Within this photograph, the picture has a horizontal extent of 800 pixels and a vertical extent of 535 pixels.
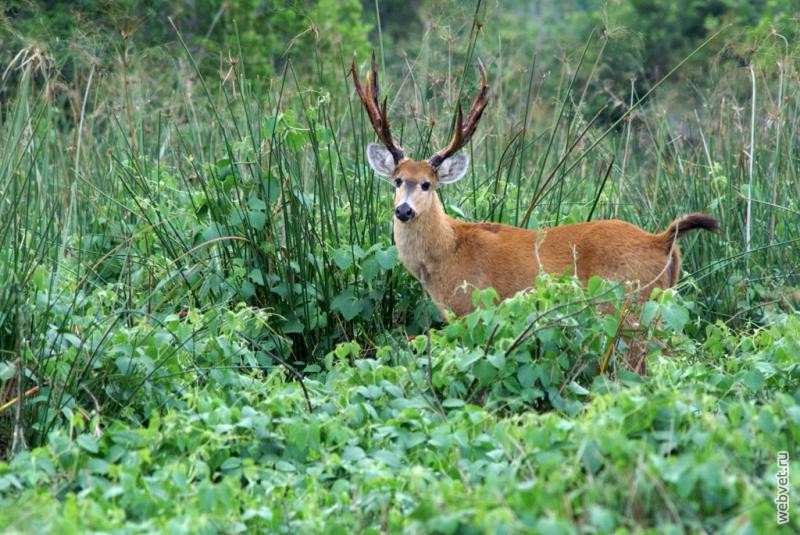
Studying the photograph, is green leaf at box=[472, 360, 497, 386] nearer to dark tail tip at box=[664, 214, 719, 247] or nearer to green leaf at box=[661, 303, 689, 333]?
green leaf at box=[661, 303, 689, 333]

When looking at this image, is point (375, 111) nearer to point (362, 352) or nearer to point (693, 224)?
point (362, 352)

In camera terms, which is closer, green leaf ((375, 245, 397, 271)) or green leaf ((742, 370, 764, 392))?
green leaf ((742, 370, 764, 392))

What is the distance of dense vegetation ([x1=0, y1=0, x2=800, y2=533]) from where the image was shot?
348 centimetres

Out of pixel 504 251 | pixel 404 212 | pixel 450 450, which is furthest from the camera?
pixel 504 251

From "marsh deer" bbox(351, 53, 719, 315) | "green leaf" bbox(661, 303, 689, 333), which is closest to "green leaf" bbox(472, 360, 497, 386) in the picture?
"green leaf" bbox(661, 303, 689, 333)

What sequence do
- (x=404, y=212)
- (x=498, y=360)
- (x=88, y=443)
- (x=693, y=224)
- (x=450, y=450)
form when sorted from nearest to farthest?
(x=88, y=443) < (x=450, y=450) < (x=498, y=360) < (x=693, y=224) < (x=404, y=212)

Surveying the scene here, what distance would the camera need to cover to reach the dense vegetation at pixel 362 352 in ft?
11.4

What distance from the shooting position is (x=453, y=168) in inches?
254

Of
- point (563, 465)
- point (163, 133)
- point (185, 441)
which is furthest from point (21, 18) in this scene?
point (563, 465)

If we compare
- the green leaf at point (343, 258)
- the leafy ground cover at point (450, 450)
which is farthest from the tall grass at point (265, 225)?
the leafy ground cover at point (450, 450)

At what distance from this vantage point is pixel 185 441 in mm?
4004

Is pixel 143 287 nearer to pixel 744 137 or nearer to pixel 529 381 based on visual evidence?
pixel 529 381

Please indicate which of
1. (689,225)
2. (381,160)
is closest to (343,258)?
(381,160)

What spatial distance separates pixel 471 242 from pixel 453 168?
0.38 metres
